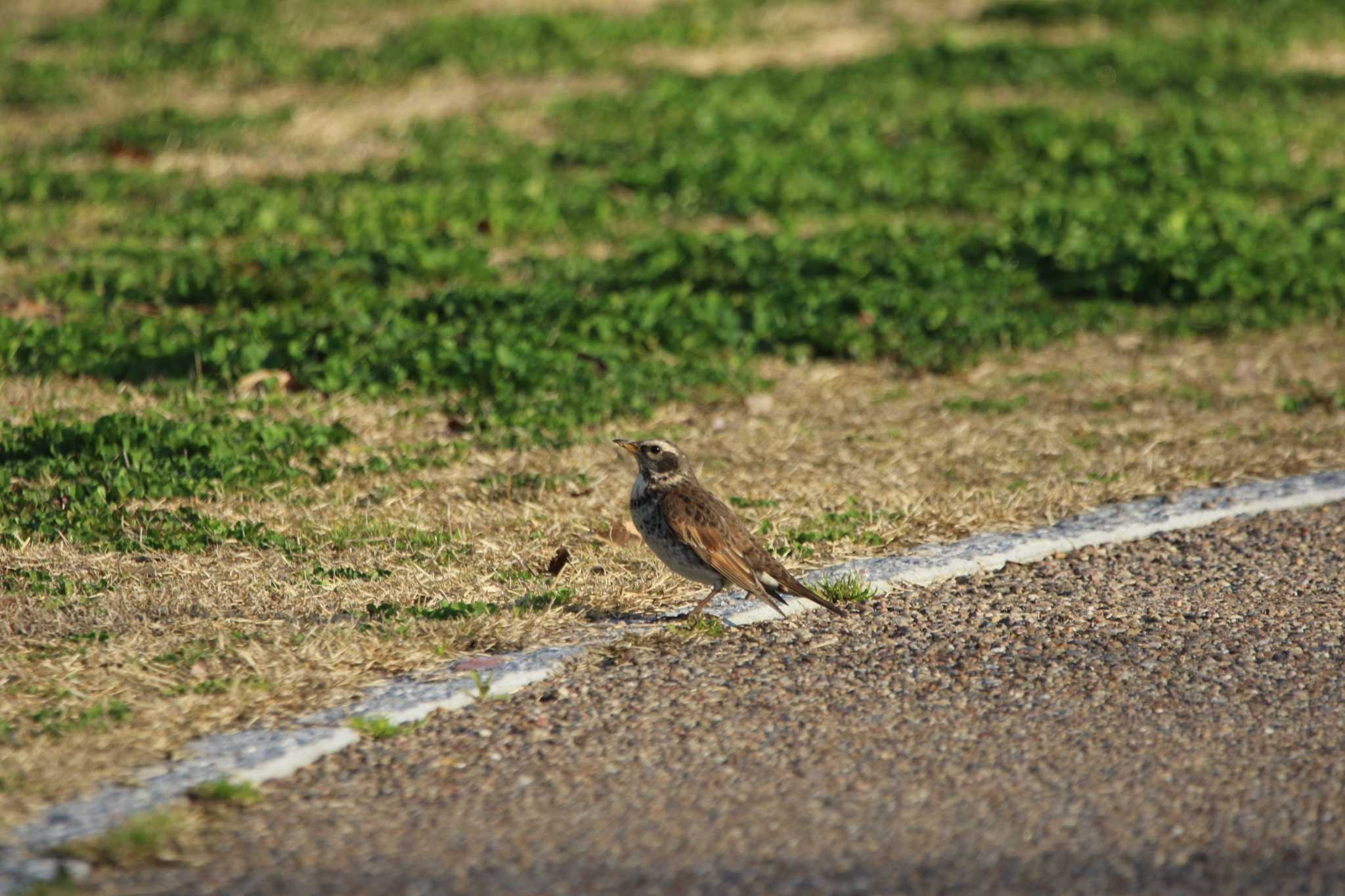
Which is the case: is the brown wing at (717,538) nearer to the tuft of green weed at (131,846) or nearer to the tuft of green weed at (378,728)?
the tuft of green weed at (378,728)

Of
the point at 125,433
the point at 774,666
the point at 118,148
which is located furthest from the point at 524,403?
the point at 118,148

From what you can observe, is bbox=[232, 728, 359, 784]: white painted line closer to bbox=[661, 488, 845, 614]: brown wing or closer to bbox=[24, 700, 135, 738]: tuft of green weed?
bbox=[24, 700, 135, 738]: tuft of green weed

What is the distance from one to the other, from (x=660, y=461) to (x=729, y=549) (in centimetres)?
65

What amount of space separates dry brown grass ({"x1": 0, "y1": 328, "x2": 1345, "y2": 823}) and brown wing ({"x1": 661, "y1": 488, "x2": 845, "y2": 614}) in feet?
1.49

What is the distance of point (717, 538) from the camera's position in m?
5.95

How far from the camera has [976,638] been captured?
5926 mm

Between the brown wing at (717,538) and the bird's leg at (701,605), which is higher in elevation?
the brown wing at (717,538)

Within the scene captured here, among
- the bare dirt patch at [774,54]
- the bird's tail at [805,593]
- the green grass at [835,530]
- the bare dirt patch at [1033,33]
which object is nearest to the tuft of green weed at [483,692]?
the bird's tail at [805,593]

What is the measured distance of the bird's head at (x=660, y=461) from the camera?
21.1 feet

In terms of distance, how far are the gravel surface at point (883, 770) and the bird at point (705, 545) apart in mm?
173

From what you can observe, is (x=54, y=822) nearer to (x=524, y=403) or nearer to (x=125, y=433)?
(x=125, y=433)

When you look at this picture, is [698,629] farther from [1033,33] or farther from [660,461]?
[1033,33]

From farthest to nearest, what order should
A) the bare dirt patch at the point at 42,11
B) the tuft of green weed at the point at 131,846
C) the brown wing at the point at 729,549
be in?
1. the bare dirt patch at the point at 42,11
2. the brown wing at the point at 729,549
3. the tuft of green weed at the point at 131,846

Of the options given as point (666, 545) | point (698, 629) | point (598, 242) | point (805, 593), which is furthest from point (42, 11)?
point (805, 593)
